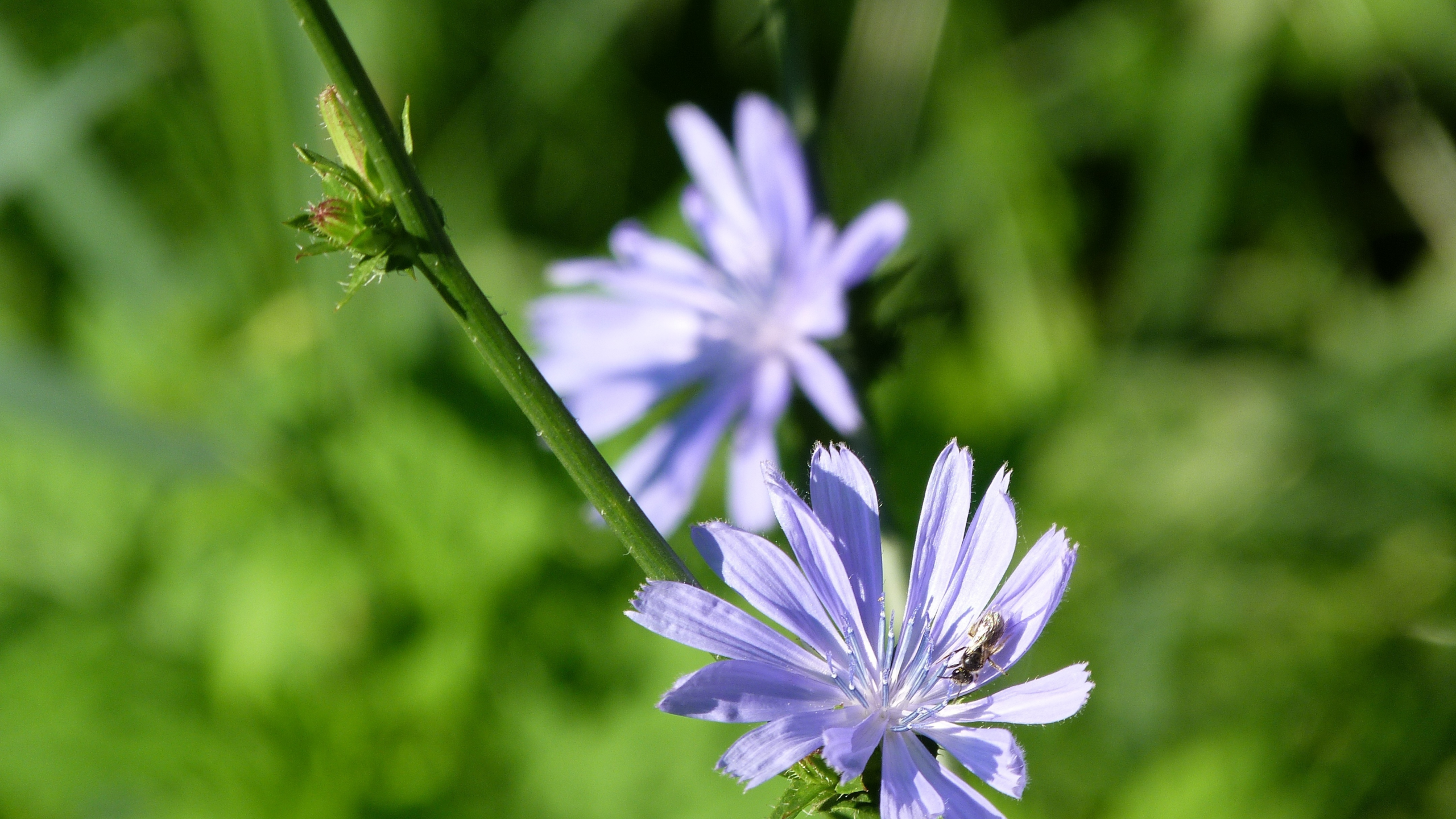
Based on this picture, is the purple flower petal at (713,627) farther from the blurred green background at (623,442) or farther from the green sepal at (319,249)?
the blurred green background at (623,442)

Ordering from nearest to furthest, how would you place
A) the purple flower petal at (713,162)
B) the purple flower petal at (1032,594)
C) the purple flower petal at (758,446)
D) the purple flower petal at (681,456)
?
the purple flower petal at (1032,594), the purple flower petal at (758,446), the purple flower petal at (681,456), the purple flower petal at (713,162)

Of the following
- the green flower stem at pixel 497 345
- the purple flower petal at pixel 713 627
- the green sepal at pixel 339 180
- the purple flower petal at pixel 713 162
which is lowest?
the purple flower petal at pixel 713 627

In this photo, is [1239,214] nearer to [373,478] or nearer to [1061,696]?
[373,478]

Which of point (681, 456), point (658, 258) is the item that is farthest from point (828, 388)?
point (658, 258)

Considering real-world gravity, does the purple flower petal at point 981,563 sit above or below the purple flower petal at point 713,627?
below

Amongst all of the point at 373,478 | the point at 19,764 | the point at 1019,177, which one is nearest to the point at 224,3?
the point at 373,478

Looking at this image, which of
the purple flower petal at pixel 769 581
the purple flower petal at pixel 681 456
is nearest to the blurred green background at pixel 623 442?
the purple flower petal at pixel 681 456

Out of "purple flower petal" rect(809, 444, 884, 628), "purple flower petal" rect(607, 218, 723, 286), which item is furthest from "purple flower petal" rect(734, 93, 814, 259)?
"purple flower petal" rect(809, 444, 884, 628)
